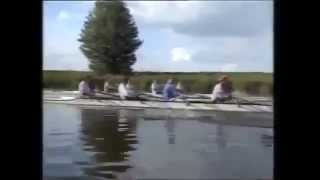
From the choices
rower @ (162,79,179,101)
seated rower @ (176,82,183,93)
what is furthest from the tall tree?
seated rower @ (176,82,183,93)

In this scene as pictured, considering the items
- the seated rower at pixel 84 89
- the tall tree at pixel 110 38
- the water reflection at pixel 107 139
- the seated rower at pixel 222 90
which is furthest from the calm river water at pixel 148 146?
the tall tree at pixel 110 38

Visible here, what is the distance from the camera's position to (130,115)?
5.31m

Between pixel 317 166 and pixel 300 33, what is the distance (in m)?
0.32

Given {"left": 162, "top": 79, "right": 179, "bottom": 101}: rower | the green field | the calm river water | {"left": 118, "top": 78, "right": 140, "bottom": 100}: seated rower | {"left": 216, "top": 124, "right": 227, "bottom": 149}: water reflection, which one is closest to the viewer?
the calm river water

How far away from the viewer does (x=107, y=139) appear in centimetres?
450

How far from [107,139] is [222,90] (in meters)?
1.54

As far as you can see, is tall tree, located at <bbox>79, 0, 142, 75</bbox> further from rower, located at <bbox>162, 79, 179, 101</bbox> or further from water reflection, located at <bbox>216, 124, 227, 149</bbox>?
water reflection, located at <bbox>216, 124, 227, 149</bbox>

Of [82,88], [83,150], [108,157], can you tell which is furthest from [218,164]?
[82,88]

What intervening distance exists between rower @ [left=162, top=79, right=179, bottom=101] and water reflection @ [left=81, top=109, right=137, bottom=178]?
48 centimetres

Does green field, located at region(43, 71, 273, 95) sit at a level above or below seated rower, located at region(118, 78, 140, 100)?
above

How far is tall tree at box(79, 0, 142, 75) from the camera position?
5422 millimetres

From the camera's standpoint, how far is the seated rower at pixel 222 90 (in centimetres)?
526

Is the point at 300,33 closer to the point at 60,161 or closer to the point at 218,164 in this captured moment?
the point at 60,161

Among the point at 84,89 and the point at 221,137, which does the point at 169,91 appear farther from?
the point at 84,89
